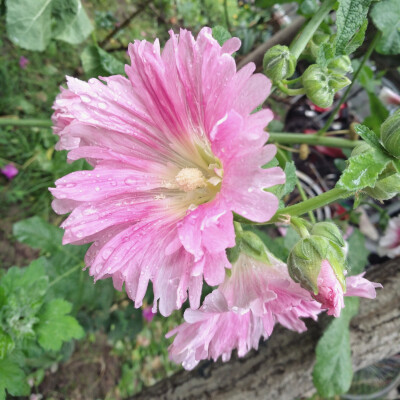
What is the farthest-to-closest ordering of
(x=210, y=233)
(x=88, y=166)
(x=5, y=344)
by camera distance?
(x=88, y=166)
(x=5, y=344)
(x=210, y=233)

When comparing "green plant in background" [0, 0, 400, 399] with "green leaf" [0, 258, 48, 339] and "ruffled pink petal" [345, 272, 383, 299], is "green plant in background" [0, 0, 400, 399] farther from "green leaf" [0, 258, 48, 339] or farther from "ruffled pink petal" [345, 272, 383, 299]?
"ruffled pink petal" [345, 272, 383, 299]

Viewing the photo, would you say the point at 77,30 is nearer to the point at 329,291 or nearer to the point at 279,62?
the point at 279,62

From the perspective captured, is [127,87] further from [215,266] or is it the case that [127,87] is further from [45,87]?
[45,87]

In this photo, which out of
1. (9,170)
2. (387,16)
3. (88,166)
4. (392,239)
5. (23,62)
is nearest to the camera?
(387,16)

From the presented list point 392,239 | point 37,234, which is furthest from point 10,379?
point 392,239

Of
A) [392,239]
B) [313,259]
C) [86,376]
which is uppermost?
[313,259]

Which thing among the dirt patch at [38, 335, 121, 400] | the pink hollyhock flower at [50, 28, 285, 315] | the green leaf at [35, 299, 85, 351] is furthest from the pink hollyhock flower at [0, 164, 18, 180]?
the pink hollyhock flower at [50, 28, 285, 315]

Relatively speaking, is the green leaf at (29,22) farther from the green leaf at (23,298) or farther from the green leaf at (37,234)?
the green leaf at (23,298)

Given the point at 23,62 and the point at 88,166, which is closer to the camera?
the point at 88,166

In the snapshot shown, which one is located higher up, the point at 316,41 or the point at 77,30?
the point at 316,41
